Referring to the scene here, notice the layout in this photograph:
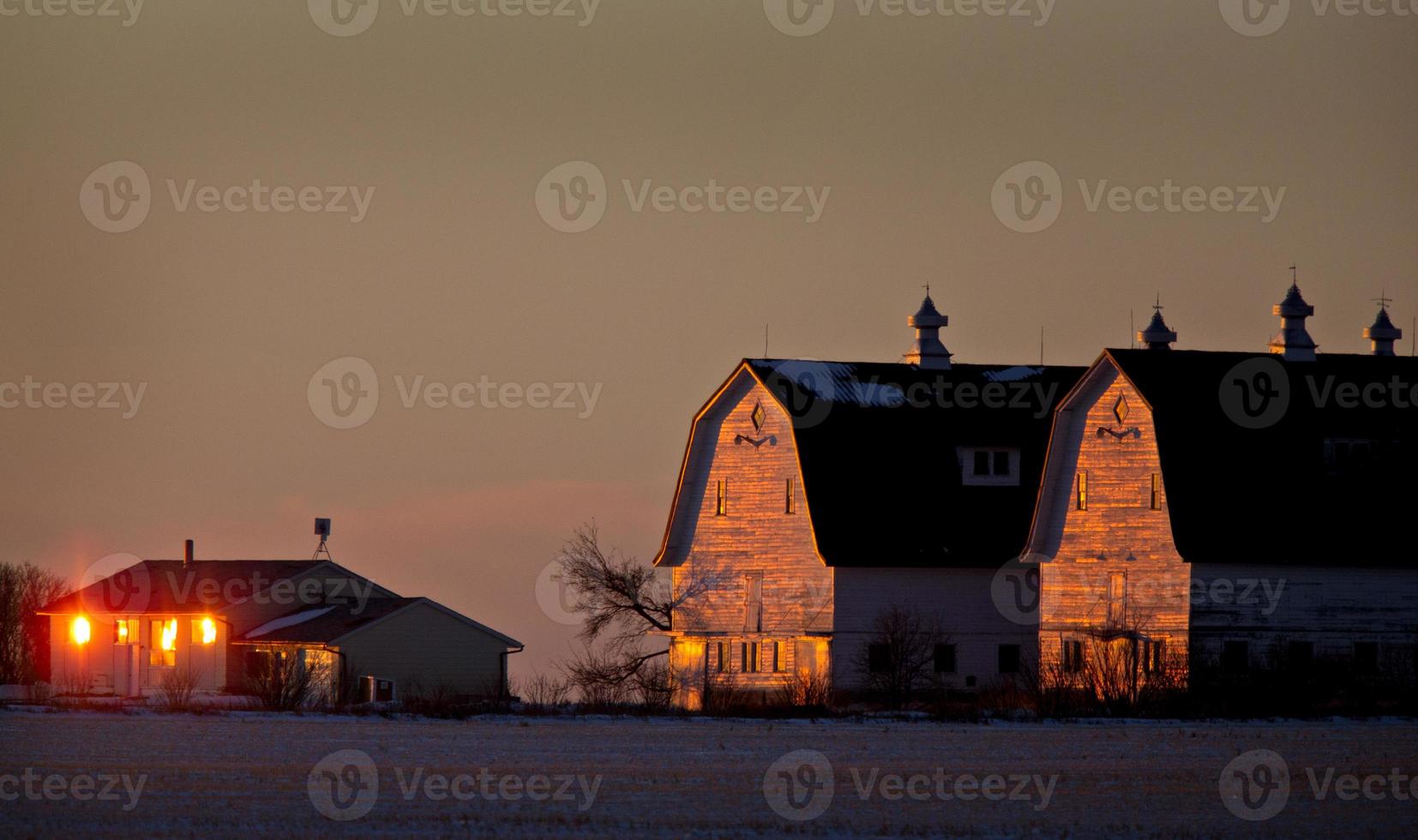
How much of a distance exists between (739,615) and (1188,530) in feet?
35.3

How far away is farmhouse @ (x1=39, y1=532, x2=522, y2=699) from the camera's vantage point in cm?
5681

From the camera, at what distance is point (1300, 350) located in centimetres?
5231

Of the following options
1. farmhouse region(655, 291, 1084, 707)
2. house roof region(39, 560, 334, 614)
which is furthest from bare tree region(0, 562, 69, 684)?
farmhouse region(655, 291, 1084, 707)

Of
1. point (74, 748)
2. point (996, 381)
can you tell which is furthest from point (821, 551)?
point (74, 748)

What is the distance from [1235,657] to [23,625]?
47.3 metres

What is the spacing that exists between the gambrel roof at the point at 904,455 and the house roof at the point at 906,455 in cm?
2

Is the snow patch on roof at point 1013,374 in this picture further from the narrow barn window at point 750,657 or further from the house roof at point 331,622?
the house roof at point 331,622

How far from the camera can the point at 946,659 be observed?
5100 cm

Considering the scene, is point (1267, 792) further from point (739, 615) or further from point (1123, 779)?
point (739, 615)

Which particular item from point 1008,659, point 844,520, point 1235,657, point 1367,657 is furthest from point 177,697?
point 1367,657

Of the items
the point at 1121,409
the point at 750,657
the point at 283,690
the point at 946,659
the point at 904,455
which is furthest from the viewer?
the point at 750,657

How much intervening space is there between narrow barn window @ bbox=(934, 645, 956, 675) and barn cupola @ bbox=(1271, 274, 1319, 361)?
9994 millimetres

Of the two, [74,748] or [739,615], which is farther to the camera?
[739,615]

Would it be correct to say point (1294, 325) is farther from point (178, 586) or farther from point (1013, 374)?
point (178, 586)
